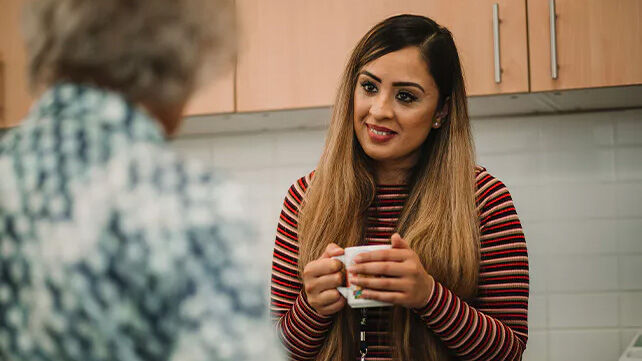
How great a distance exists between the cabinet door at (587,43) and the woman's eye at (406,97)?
0.50 m

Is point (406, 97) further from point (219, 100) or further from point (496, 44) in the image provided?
point (219, 100)

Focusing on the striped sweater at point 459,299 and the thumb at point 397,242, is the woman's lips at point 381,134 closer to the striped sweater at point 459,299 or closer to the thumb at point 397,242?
the striped sweater at point 459,299

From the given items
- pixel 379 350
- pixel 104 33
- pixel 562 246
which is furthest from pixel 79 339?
pixel 562 246

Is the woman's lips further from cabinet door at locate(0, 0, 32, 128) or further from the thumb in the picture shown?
cabinet door at locate(0, 0, 32, 128)

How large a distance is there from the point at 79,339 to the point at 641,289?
178cm

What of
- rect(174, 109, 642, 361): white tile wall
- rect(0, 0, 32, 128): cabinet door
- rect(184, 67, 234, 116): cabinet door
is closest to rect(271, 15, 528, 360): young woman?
rect(184, 67, 234, 116): cabinet door

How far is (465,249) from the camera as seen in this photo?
4.47 feet

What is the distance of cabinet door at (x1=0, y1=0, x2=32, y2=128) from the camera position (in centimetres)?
216

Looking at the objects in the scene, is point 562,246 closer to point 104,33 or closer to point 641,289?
point 641,289

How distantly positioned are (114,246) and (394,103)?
91 centimetres

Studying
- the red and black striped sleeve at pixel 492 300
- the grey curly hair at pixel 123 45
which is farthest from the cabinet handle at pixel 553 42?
the grey curly hair at pixel 123 45

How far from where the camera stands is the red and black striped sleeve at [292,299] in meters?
1.36

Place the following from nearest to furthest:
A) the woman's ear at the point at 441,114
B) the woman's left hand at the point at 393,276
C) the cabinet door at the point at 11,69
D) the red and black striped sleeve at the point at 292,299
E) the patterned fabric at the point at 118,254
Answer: the patterned fabric at the point at 118,254
the woman's left hand at the point at 393,276
the red and black striped sleeve at the point at 292,299
the woman's ear at the point at 441,114
the cabinet door at the point at 11,69

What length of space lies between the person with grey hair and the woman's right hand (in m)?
0.67
